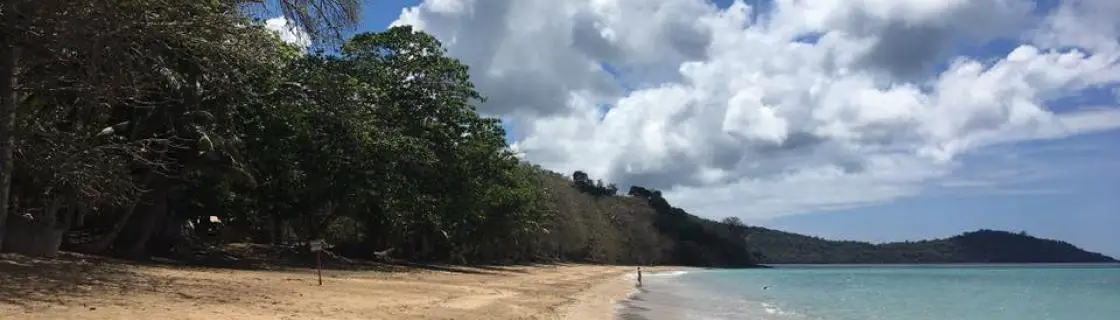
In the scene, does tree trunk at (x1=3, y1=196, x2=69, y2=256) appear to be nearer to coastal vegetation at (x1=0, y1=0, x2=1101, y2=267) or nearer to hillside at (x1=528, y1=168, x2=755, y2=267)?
coastal vegetation at (x1=0, y1=0, x2=1101, y2=267)

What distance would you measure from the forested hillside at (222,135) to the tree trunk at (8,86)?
0.10 feet

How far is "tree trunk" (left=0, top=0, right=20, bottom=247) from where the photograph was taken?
471 inches

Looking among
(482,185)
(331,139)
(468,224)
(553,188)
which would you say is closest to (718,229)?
(553,188)

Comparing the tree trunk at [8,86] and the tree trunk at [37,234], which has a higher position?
the tree trunk at [8,86]

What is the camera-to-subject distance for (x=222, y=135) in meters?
25.1

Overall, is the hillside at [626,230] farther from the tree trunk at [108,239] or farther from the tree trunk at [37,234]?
the tree trunk at [37,234]

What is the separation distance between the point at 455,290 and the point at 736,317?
8.35 metres

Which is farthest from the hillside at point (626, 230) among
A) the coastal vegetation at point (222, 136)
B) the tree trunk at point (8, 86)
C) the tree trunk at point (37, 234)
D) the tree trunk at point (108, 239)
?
the tree trunk at point (8, 86)

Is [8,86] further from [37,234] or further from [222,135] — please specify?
[222,135]

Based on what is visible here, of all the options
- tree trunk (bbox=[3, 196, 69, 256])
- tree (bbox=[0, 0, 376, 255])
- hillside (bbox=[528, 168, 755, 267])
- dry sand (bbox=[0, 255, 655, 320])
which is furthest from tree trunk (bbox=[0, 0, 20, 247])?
hillside (bbox=[528, 168, 755, 267])

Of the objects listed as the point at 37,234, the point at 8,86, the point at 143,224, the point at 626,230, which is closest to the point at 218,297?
the point at 8,86

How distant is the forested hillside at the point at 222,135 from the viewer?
1277 cm

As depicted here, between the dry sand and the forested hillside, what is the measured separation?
174cm

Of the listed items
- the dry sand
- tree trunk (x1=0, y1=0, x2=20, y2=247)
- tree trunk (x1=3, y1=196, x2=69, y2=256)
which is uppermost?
tree trunk (x1=0, y1=0, x2=20, y2=247)
